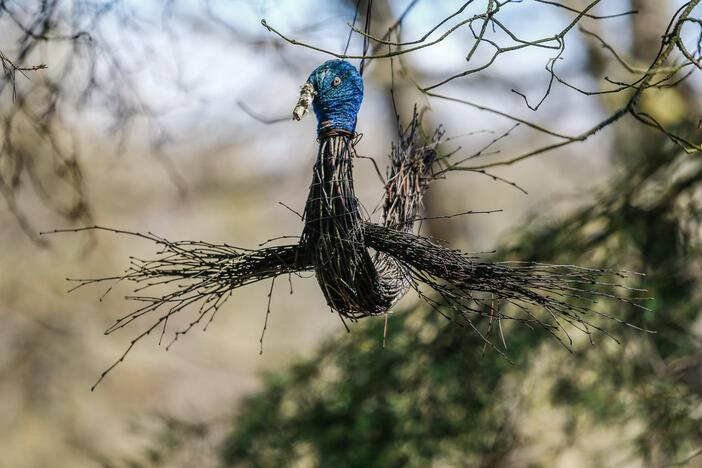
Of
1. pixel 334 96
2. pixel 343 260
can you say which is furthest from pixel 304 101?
pixel 343 260

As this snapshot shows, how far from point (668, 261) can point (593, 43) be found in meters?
2.25

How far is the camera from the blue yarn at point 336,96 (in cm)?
140

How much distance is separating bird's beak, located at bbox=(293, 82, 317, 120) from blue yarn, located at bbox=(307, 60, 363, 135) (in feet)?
0.03

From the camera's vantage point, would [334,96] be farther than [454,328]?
No

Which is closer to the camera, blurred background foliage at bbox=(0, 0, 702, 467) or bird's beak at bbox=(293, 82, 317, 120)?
bird's beak at bbox=(293, 82, 317, 120)

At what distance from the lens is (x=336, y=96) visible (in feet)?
4.60

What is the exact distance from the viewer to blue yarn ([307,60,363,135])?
1.40 metres

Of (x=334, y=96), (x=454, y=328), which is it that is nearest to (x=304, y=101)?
(x=334, y=96)

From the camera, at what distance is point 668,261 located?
324cm

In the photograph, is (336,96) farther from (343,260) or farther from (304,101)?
(343,260)

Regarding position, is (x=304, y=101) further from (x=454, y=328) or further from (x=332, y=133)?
(x=454, y=328)

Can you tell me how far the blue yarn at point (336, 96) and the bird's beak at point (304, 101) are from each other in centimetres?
1

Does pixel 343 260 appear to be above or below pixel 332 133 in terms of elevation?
below

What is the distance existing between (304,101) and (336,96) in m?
0.06
